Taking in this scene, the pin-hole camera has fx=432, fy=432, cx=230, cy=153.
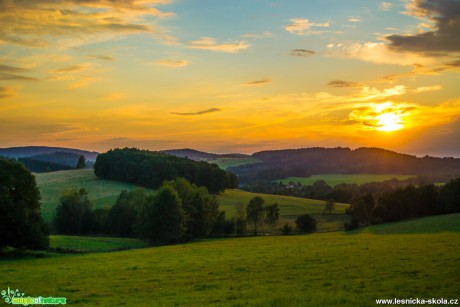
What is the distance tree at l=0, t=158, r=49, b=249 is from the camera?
46.8m

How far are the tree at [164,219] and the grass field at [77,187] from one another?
3497cm

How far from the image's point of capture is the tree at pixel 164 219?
2886 inches

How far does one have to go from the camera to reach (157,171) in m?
138

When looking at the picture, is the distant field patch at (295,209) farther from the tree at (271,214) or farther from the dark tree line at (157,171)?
the dark tree line at (157,171)

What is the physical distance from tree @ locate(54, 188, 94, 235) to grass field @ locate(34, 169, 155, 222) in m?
5.26

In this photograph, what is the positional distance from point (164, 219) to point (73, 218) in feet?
97.8

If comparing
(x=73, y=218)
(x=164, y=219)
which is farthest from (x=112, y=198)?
(x=164, y=219)

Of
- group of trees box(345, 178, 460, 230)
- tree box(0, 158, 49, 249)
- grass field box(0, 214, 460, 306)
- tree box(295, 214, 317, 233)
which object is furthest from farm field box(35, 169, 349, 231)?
grass field box(0, 214, 460, 306)

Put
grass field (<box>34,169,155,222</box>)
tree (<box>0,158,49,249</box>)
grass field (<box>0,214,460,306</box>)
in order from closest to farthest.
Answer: grass field (<box>0,214,460,306</box>) → tree (<box>0,158,49,249</box>) → grass field (<box>34,169,155,222</box>)

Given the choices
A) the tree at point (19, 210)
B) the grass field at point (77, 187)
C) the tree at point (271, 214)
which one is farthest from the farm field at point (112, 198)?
the tree at point (19, 210)

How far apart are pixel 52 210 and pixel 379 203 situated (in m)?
75.3

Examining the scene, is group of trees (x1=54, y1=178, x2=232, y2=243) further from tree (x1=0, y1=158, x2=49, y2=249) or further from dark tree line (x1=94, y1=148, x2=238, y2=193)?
dark tree line (x1=94, y1=148, x2=238, y2=193)

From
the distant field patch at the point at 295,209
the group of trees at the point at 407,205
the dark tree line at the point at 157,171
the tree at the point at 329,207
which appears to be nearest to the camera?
the group of trees at the point at 407,205

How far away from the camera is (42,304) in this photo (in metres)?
20.8
